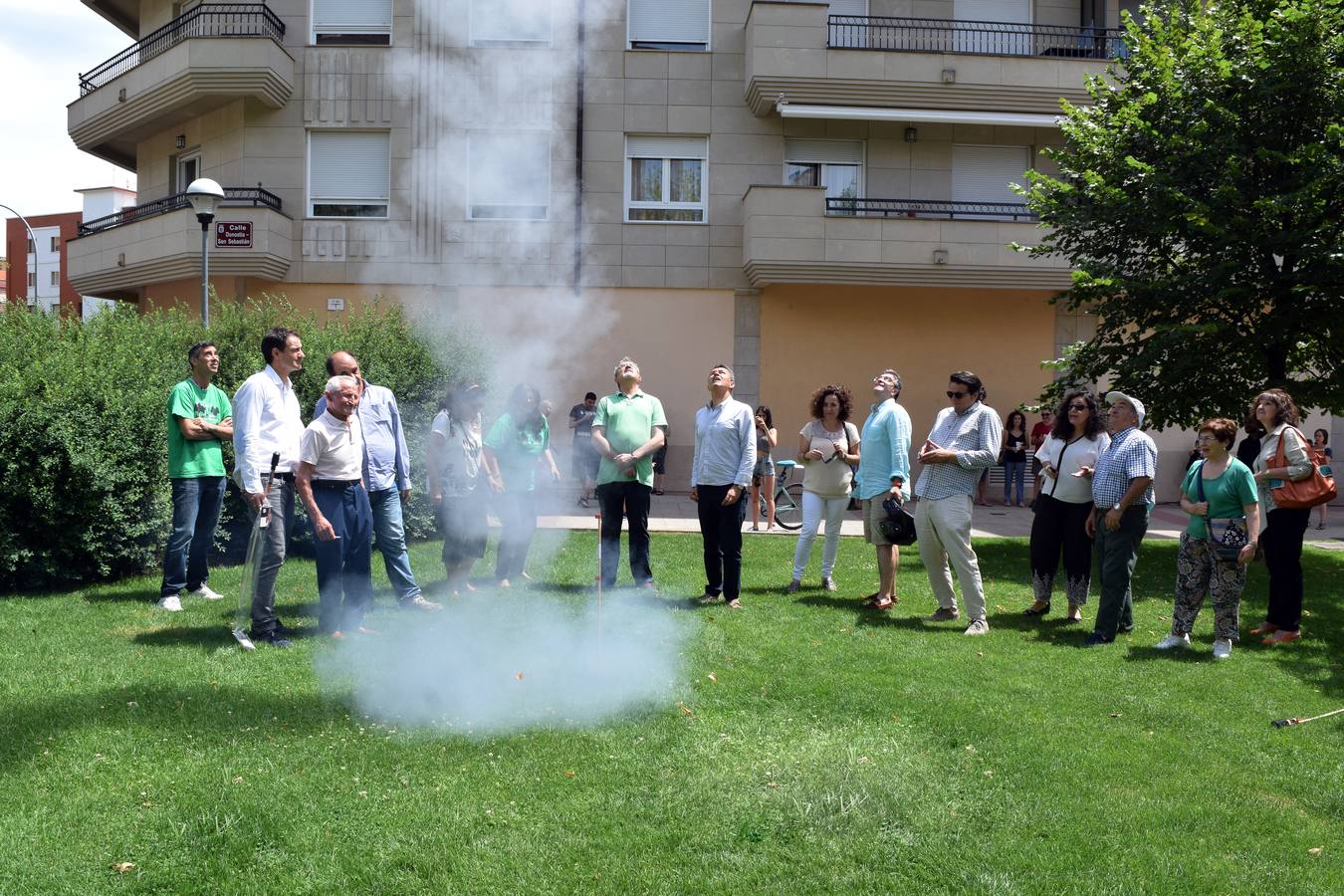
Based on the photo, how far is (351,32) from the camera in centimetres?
1180

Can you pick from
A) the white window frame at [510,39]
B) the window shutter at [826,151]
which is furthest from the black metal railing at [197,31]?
the white window frame at [510,39]

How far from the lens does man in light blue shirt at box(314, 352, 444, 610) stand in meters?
8.09

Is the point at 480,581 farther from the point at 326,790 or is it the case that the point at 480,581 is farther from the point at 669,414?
the point at 669,414

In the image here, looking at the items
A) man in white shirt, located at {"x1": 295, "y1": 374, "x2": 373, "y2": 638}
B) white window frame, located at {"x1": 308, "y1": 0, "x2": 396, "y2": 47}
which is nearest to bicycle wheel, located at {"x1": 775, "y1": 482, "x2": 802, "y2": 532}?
white window frame, located at {"x1": 308, "y1": 0, "x2": 396, "y2": 47}

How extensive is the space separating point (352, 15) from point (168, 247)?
36.3 ft

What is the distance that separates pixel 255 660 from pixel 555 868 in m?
3.54

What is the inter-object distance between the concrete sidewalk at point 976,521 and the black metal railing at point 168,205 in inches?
349

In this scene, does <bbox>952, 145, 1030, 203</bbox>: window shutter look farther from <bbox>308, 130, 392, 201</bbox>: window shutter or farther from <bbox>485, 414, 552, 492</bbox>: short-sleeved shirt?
<bbox>485, 414, 552, 492</bbox>: short-sleeved shirt

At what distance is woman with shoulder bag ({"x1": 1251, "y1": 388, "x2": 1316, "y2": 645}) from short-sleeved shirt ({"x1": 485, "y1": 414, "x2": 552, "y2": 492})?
6.09 m

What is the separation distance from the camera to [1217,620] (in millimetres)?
7844

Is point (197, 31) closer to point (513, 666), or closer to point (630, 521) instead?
point (630, 521)

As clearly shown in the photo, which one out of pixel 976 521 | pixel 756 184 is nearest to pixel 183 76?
pixel 756 184

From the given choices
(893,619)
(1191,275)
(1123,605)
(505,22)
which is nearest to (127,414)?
(505,22)

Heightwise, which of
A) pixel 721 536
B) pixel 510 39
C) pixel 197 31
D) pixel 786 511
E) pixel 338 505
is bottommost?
pixel 786 511
